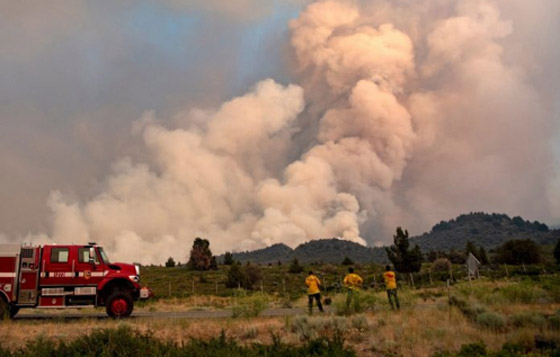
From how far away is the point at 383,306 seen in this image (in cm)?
2036

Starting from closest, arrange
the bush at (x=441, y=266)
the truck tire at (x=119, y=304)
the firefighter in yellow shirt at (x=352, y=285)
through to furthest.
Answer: the truck tire at (x=119, y=304)
the firefighter in yellow shirt at (x=352, y=285)
the bush at (x=441, y=266)

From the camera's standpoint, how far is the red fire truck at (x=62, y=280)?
17922 mm

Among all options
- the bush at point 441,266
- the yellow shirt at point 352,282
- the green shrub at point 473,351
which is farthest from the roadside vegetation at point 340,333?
the bush at point 441,266

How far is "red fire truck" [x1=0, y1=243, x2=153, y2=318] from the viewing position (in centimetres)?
1792

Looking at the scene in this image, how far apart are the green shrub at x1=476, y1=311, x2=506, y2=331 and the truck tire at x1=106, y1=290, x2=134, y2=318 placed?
13523 millimetres

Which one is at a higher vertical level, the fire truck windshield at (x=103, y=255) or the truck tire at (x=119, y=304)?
the fire truck windshield at (x=103, y=255)

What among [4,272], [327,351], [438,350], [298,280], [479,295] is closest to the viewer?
[327,351]

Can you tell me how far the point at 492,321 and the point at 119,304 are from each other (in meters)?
14.3

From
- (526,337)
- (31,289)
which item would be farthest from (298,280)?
(526,337)

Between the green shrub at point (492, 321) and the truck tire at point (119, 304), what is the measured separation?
44.4ft

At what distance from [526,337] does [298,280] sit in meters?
A: 46.6

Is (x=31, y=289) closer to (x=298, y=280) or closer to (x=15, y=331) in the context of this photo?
(x=15, y=331)

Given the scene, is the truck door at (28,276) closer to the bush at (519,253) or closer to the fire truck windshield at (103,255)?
the fire truck windshield at (103,255)

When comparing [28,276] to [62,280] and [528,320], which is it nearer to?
[62,280]
